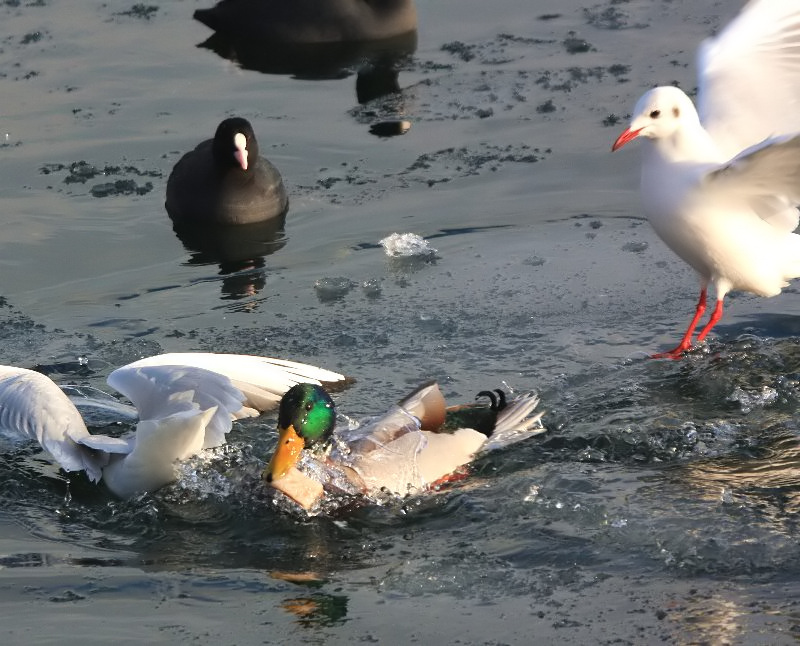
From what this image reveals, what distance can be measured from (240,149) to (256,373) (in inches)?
126

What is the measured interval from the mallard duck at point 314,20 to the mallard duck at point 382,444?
659 cm

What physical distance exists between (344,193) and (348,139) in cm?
89

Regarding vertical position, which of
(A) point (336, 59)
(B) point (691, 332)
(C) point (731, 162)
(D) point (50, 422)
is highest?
(C) point (731, 162)

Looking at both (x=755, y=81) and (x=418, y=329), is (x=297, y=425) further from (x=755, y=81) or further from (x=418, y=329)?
(x=755, y=81)

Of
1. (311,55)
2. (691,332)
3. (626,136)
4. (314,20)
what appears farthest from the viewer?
(314,20)

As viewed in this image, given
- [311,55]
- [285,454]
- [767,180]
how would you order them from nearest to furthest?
[285,454], [767,180], [311,55]

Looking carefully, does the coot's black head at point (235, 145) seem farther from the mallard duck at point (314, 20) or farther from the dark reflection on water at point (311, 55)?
the mallard duck at point (314, 20)

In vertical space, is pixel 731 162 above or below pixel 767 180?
above

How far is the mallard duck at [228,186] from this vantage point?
9.27 m

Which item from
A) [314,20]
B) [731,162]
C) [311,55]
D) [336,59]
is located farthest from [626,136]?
[314,20]

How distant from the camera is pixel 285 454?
18.1 ft

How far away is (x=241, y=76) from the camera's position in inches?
455

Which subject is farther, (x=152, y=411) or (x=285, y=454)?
(x=152, y=411)

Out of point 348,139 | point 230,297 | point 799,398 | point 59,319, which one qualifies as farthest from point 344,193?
point 799,398
